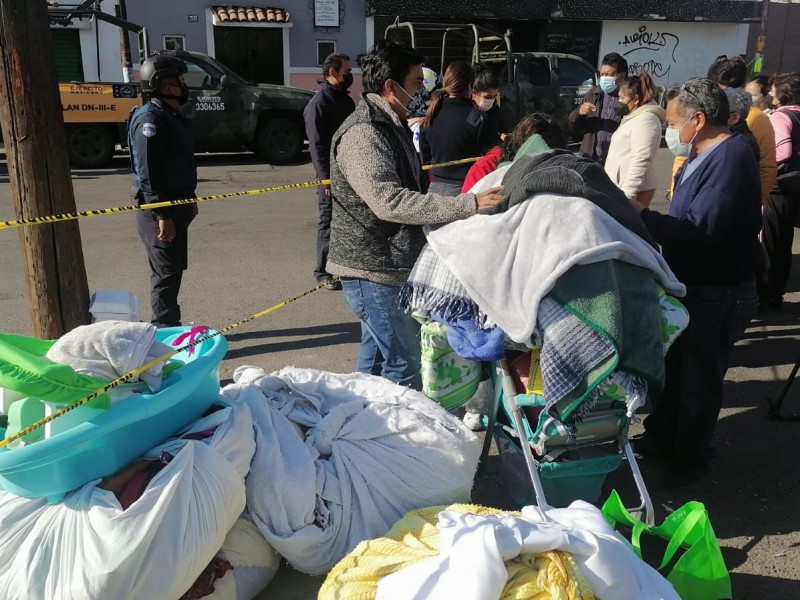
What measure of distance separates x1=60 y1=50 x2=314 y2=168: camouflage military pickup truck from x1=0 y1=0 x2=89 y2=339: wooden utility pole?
966cm

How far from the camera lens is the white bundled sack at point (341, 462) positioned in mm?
2662

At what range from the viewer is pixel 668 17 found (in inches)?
926

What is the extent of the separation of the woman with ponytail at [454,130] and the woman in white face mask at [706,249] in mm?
2441

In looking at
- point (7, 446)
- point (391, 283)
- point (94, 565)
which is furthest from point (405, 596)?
point (391, 283)

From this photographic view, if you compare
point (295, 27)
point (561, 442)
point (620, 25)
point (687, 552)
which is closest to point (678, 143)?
point (561, 442)

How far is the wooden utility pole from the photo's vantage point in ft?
11.0

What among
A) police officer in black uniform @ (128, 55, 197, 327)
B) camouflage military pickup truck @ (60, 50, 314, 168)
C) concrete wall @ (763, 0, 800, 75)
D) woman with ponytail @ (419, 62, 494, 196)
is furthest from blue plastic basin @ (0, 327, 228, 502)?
concrete wall @ (763, 0, 800, 75)

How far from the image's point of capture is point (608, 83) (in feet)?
21.6

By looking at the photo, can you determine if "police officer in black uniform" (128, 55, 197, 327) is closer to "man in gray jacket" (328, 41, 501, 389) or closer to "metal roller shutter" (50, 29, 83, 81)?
"man in gray jacket" (328, 41, 501, 389)

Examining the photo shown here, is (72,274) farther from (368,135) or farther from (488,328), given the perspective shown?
(488,328)

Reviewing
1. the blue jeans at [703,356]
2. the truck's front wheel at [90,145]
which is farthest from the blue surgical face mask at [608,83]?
the truck's front wheel at [90,145]

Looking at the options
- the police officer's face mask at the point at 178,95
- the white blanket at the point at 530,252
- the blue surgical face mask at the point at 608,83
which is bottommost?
the white blanket at the point at 530,252

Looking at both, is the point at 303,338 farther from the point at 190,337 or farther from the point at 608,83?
the point at 608,83

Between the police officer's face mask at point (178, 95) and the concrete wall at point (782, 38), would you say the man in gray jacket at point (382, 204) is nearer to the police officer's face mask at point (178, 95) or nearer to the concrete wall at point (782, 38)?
the police officer's face mask at point (178, 95)
